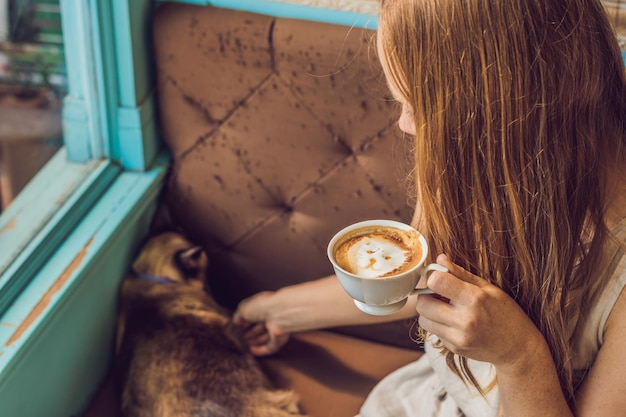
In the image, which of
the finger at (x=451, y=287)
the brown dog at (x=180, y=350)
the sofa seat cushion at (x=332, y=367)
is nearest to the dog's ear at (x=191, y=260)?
the brown dog at (x=180, y=350)

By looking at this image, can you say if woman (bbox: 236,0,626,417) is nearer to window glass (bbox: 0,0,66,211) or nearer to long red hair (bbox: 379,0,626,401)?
long red hair (bbox: 379,0,626,401)

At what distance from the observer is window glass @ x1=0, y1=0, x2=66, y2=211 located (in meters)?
1.67

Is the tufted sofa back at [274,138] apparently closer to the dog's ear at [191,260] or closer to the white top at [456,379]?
the dog's ear at [191,260]

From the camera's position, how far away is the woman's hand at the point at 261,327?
164 cm

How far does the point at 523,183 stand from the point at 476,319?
183 mm

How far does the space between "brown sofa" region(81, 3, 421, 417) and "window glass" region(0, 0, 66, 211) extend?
265 mm

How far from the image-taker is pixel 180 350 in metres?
1.54

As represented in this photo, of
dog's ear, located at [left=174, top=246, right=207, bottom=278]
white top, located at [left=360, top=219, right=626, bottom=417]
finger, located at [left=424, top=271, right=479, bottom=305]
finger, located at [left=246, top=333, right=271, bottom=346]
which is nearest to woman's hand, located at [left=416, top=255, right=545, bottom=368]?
finger, located at [left=424, top=271, right=479, bottom=305]

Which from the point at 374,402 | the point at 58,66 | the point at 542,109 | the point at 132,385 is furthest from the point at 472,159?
the point at 58,66

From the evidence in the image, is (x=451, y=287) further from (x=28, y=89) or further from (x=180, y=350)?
(x=28, y=89)

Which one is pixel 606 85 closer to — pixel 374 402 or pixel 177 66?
pixel 374 402

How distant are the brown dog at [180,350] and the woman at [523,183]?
0.61 meters

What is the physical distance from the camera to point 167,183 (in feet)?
5.90

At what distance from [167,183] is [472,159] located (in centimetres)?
103
